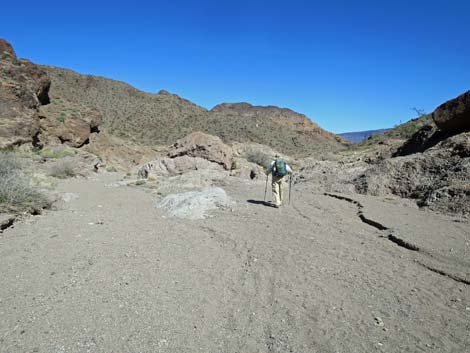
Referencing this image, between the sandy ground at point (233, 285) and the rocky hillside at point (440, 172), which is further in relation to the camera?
the rocky hillside at point (440, 172)

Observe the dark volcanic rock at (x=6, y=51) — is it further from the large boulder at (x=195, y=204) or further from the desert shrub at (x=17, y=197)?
the large boulder at (x=195, y=204)

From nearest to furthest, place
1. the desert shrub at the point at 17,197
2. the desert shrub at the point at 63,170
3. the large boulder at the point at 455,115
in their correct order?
the desert shrub at the point at 17,197
the large boulder at the point at 455,115
the desert shrub at the point at 63,170

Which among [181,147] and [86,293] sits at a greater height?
[181,147]

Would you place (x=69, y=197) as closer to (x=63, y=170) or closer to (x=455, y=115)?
(x=63, y=170)

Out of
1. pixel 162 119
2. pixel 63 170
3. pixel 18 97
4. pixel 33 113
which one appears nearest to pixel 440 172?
pixel 63 170

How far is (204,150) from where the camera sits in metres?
16.9

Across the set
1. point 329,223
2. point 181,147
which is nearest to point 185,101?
point 181,147

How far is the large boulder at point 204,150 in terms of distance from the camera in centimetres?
1692

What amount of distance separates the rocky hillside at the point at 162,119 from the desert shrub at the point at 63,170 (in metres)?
29.4

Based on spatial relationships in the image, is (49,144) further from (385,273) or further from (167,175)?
(385,273)

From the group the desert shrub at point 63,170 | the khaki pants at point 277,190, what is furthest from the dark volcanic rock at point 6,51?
the khaki pants at point 277,190

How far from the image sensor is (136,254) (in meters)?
5.67

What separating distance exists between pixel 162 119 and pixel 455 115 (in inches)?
1888

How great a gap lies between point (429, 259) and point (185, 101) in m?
70.1
